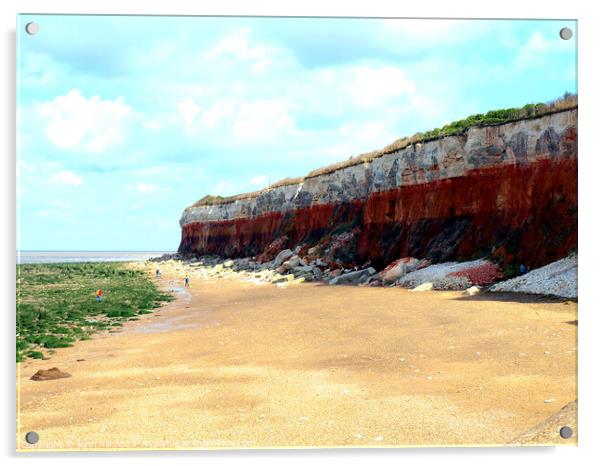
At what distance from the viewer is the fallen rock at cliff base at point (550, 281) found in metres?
10.8

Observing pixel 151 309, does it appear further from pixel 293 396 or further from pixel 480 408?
pixel 480 408

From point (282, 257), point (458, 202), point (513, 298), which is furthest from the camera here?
point (282, 257)

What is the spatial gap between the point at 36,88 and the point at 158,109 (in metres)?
1.80

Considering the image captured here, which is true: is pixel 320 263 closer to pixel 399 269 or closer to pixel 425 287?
pixel 399 269

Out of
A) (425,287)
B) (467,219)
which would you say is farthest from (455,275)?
(467,219)

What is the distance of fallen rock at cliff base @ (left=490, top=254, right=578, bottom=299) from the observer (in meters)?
10.8

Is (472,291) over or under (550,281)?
under

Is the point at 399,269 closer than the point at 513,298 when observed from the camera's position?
No

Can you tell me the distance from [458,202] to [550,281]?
1180 centimetres

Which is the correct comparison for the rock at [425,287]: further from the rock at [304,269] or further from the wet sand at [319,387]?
the rock at [304,269]

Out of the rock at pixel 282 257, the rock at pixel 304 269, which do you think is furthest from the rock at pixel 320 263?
the rock at pixel 282 257

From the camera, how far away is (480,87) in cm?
798

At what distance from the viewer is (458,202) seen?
2428cm

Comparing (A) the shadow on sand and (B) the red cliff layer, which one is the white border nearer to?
(B) the red cliff layer
